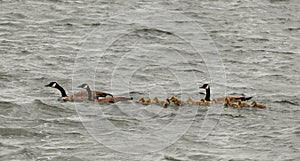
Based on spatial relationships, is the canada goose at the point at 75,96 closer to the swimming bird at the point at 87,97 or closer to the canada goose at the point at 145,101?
the swimming bird at the point at 87,97

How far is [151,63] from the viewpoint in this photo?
25828 mm

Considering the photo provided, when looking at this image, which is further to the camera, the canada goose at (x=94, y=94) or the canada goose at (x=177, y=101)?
the canada goose at (x=94, y=94)

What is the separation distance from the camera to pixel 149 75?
24062 mm

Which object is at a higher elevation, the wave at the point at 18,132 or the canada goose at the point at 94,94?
the canada goose at the point at 94,94

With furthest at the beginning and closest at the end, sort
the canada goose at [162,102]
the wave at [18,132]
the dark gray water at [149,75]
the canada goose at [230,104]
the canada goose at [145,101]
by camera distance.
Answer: the canada goose at [145,101]
the canada goose at [162,102]
the canada goose at [230,104]
the wave at [18,132]
the dark gray water at [149,75]

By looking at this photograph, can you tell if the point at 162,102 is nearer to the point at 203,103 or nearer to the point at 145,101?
the point at 145,101

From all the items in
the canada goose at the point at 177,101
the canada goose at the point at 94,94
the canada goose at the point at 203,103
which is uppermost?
the canada goose at the point at 94,94

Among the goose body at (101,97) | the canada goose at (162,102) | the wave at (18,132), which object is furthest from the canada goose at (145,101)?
the wave at (18,132)

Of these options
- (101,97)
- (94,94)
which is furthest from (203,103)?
(94,94)

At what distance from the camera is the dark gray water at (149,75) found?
1628 centimetres

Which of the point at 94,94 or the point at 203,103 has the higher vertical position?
the point at 94,94

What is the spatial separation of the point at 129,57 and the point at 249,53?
172 inches

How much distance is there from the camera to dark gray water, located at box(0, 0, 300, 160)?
16.3 m

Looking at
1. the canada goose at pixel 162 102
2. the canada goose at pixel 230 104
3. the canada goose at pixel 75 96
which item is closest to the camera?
the canada goose at pixel 230 104
